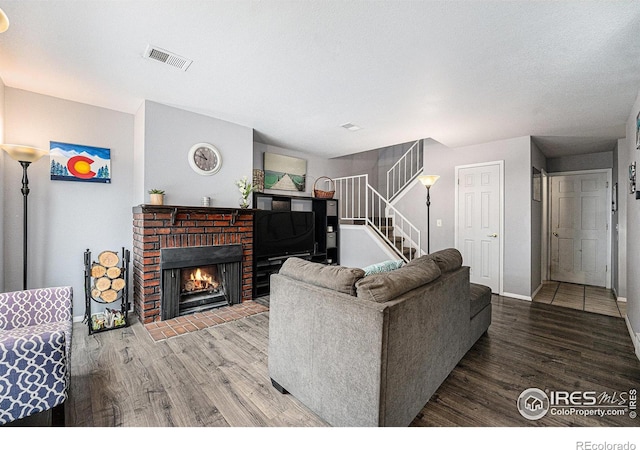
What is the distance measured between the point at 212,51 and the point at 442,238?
4456mm


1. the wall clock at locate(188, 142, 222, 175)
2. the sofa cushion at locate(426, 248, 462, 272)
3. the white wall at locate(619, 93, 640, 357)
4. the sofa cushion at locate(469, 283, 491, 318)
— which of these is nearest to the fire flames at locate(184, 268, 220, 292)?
the wall clock at locate(188, 142, 222, 175)

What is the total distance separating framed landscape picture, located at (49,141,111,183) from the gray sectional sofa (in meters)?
2.76

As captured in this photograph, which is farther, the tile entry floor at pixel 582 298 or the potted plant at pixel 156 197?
the tile entry floor at pixel 582 298

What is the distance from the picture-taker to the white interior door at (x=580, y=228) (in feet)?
15.9

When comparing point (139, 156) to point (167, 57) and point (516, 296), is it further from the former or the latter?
point (516, 296)

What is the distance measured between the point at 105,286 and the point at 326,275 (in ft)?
8.84

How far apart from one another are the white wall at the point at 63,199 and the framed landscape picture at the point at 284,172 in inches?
79.3

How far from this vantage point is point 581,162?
16.5ft

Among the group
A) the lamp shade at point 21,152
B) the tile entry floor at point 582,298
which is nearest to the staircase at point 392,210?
the tile entry floor at point 582,298

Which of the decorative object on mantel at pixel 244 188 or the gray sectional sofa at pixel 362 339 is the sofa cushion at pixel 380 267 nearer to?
the gray sectional sofa at pixel 362 339

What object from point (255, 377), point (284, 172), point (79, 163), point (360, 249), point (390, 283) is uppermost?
point (284, 172)

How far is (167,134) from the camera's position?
323 cm

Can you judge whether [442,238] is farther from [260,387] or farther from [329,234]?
[260,387]

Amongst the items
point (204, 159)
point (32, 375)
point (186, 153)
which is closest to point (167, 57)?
point (186, 153)
